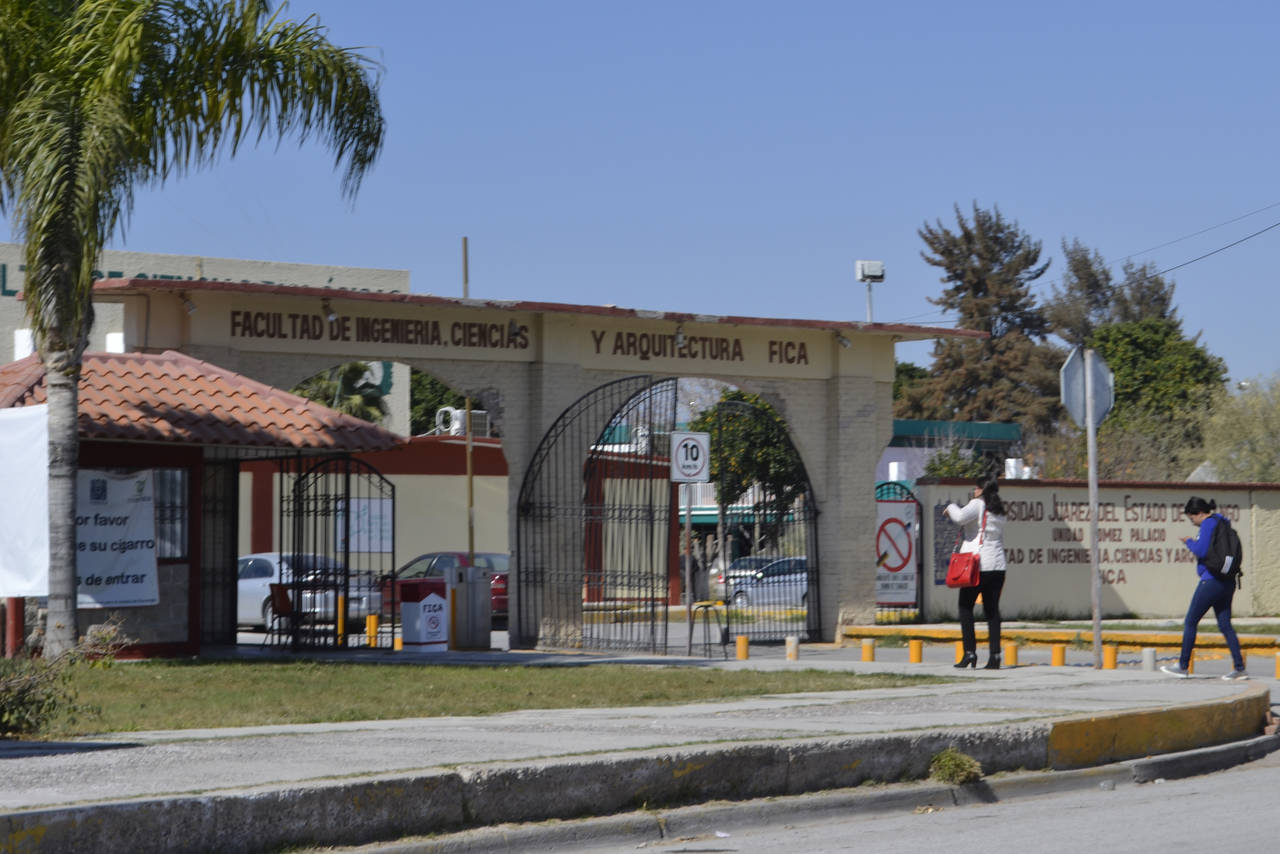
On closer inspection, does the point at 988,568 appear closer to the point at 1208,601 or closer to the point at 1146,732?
the point at 1208,601

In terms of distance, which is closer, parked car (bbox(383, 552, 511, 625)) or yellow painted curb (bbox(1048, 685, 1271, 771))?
yellow painted curb (bbox(1048, 685, 1271, 771))

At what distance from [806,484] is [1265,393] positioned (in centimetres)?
2720

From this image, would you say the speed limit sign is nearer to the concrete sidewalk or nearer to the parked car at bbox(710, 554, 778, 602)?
the parked car at bbox(710, 554, 778, 602)

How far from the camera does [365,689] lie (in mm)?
13414

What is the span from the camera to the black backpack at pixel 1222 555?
1391cm

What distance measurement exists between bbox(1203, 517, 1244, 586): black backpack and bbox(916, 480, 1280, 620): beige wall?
939 cm

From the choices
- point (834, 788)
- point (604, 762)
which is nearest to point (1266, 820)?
point (834, 788)

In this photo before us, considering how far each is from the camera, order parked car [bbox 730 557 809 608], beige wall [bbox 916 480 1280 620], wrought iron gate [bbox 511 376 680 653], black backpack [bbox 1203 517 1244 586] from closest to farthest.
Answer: black backpack [bbox 1203 517 1244 586] → wrought iron gate [bbox 511 376 680 653] → parked car [bbox 730 557 809 608] → beige wall [bbox 916 480 1280 620]

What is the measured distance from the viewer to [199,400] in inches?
652

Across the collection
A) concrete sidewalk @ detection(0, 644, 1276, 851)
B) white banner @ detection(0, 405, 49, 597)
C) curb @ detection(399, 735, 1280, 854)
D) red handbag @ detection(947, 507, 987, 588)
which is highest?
white banner @ detection(0, 405, 49, 597)

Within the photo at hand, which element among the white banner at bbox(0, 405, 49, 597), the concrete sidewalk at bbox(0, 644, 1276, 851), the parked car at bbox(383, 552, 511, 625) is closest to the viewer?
the concrete sidewalk at bbox(0, 644, 1276, 851)

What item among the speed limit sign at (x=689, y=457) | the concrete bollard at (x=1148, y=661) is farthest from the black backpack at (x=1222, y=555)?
the speed limit sign at (x=689, y=457)

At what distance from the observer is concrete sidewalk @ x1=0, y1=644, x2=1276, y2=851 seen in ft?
22.1

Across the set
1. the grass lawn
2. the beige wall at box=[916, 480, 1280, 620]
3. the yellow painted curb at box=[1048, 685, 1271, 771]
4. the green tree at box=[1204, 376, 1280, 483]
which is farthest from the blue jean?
the green tree at box=[1204, 376, 1280, 483]
